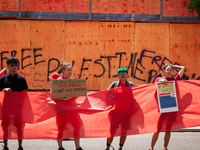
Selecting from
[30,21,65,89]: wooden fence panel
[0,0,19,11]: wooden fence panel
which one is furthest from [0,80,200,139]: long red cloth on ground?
[0,0,19,11]: wooden fence panel

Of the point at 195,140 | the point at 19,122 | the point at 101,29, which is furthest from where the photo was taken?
the point at 101,29

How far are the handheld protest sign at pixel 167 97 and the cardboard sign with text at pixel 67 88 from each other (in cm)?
153

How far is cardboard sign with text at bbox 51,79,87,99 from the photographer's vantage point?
5.53m

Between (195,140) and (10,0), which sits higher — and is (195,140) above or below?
below

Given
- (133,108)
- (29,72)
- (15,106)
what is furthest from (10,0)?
(133,108)

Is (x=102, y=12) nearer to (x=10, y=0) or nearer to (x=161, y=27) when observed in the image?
(x=161, y=27)

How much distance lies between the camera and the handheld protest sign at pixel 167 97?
19.3 feet

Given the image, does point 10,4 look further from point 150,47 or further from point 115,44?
point 150,47

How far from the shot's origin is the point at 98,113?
5.88 meters

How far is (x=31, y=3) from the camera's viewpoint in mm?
12180

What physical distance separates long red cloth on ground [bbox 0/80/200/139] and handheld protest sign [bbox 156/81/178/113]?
0.10 meters

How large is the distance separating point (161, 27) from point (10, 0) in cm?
633

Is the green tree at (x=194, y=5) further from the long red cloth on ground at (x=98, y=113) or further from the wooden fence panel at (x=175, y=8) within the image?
the long red cloth on ground at (x=98, y=113)

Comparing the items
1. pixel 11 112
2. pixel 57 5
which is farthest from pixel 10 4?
pixel 11 112
